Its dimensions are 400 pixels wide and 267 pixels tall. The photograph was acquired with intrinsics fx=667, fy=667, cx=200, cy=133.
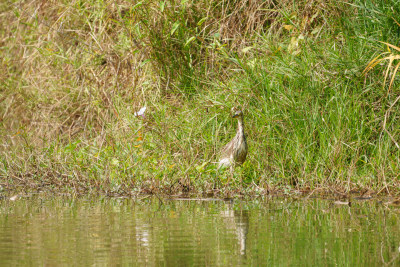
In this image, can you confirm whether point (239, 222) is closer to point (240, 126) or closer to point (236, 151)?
point (236, 151)

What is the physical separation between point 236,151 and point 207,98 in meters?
1.31

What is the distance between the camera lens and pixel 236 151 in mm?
7113

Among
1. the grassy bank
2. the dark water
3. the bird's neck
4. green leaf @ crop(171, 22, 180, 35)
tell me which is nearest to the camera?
→ the dark water

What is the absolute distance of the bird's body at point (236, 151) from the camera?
7.09 metres

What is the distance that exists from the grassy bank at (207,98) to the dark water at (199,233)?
71 centimetres

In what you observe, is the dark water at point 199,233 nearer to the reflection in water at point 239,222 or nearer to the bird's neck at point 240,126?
the reflection in water at point 239,222

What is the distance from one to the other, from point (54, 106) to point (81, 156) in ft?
7.87

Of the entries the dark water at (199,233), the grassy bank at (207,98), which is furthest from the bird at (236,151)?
the dark water at (199,233)

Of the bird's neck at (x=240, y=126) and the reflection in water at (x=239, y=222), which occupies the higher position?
the bird's neck at (x=240, y=126)

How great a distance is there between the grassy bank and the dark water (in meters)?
0.71

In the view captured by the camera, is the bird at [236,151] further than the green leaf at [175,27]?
No

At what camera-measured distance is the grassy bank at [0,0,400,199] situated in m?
7.00

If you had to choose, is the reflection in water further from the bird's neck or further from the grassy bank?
the bird's neck

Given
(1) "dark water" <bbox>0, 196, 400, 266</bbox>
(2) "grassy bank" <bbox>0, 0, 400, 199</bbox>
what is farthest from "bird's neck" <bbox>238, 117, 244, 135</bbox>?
(1) "dark water" <bbox>0, 196, 400, 266</bbox>
